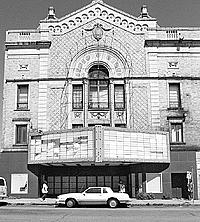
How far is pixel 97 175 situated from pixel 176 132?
7.55m

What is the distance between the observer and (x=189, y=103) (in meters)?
32.2

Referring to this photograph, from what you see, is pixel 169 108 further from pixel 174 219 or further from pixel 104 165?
pixel 174 219

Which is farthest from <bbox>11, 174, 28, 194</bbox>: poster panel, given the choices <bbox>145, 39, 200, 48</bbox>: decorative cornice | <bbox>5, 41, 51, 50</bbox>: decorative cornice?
<bbox>145, 39, 200, 48</bbox>: decorative cornice

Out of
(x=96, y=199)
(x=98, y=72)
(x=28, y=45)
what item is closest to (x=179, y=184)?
(x=96, y=199)

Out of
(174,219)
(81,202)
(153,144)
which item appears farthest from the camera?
(153,144)

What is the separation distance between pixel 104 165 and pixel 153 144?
443cm

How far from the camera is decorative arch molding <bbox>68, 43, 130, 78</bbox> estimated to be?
32.7 m

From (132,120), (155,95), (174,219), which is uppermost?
(155,95)

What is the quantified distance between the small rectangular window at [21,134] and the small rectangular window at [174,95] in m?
12.6

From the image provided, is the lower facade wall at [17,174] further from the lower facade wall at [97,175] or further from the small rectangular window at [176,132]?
the small rectangular window at [176,132]

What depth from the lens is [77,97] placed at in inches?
1288

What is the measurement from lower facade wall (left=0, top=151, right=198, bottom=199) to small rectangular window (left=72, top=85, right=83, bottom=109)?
526cm

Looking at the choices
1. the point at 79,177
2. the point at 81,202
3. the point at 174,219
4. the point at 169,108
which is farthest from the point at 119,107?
the point at 174,219

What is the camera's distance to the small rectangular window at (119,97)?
32.5m
